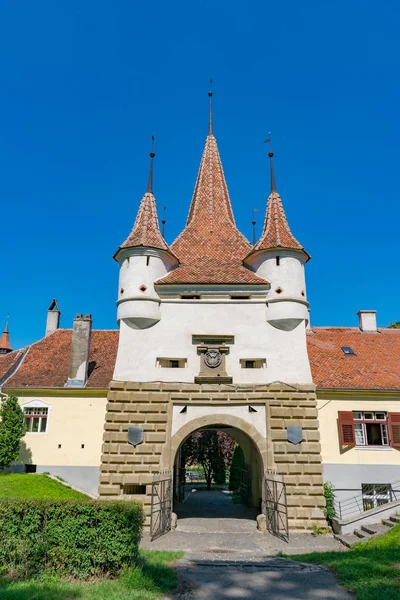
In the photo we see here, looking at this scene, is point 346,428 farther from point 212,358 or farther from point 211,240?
point 211,240

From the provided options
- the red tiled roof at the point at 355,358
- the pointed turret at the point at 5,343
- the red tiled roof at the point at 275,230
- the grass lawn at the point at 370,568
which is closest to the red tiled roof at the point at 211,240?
the red tiled roof at the point at 275,230

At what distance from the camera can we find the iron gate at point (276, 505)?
15.6m

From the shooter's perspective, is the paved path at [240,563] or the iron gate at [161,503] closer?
the paved path at [240,563]

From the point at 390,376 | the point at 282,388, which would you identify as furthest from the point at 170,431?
the point at 390,376

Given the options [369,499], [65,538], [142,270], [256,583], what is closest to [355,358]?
[369,499]

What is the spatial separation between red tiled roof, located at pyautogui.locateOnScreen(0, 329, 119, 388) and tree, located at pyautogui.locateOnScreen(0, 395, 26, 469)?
166cm

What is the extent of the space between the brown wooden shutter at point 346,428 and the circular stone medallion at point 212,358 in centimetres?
631

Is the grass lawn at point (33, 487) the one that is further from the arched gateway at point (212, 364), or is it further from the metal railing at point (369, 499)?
the metal railing at point (369, 499)

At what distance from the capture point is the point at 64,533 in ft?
29.5

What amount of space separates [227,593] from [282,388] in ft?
33.4

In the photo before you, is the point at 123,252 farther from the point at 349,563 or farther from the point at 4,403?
the point at 349,563

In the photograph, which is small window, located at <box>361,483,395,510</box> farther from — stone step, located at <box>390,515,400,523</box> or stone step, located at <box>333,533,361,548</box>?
stone step, located at <box>333,533,361,548</box>

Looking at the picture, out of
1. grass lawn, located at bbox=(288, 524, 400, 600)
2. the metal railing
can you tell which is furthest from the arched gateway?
grass lawn, located at bbox=(288, 524, 400, 600)

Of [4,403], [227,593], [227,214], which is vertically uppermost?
[227,214]
